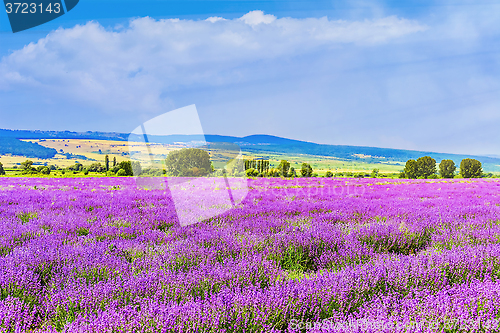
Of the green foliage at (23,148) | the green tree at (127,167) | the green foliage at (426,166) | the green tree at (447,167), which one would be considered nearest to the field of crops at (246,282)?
the green tree at (127,167)

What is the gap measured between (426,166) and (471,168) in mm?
8261

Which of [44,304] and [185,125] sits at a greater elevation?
[185,125]

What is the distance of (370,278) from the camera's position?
2.12 m

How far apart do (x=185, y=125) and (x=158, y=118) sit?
717 millimetres

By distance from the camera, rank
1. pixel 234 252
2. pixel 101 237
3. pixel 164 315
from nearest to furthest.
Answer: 1. pixel 164 315
2. pixel 234 252
3. pixel 101 237

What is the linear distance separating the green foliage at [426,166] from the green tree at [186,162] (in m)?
41.7

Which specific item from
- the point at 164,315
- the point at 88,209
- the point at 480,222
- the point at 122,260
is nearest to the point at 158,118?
the point at 88,209

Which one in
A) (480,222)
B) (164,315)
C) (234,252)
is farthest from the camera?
(480,222)

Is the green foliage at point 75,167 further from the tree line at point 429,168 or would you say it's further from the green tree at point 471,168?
the green tree at point 471,168

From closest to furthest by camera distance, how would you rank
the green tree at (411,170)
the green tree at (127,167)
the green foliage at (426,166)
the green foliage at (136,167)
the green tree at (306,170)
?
the green foliage at (136,167) < the green tree at (127,167) < the green tree at (306,170) < the green tree at (411,170) < the green foliage at (426,166)

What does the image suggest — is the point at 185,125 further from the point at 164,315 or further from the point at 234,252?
the point at 164,315

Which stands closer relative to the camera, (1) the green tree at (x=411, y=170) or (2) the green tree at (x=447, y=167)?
(1) the green tree at (x=411, y=170)

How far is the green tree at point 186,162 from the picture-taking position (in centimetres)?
3725

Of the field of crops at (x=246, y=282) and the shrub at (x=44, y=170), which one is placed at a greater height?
the field of crops at (x=246, y=282)
